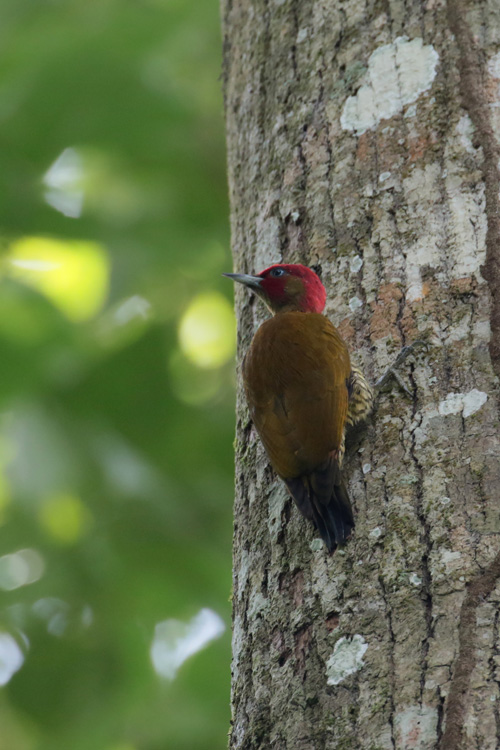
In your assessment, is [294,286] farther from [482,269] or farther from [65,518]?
[65,518]

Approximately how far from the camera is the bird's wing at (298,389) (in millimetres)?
2354

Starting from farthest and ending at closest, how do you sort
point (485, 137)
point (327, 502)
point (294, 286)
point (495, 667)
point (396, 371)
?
point (294, 286) → point (485, 137) → point (396, 371) → point (327, 502) → point (495, 667)

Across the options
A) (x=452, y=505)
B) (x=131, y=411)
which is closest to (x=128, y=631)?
(x=131, y=411)

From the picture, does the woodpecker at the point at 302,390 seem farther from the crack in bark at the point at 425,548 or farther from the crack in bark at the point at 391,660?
the crack in bark at the point at 391,660

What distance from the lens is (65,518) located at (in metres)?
4.28

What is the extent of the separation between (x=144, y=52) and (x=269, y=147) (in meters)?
1.95

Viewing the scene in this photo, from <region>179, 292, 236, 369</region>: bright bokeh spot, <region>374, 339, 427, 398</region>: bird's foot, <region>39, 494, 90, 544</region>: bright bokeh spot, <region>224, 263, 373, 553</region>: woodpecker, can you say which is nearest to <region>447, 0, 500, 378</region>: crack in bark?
<region>374, 339, 427, 398</region>: bird's foot

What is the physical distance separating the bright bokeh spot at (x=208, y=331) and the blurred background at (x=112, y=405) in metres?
0.03

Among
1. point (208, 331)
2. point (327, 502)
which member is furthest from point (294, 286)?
point (208, 331)

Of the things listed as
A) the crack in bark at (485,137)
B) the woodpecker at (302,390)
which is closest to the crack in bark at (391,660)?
the woodpecker at (302,390)

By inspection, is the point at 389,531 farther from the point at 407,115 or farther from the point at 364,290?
the point at 407,115

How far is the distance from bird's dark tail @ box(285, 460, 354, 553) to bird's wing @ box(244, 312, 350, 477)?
0.04 meters

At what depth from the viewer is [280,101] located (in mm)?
2893

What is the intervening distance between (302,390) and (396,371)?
0.45 m
